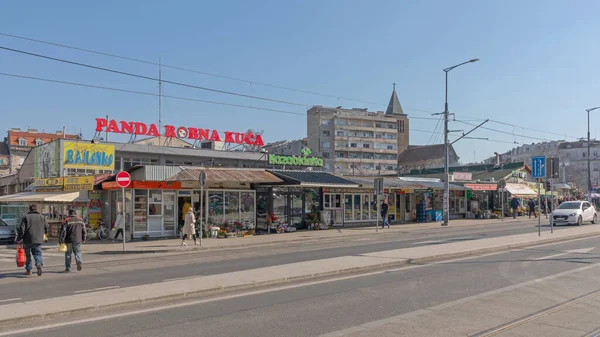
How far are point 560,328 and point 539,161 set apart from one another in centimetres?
1730

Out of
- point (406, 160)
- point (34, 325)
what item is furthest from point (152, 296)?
point (406, 160)

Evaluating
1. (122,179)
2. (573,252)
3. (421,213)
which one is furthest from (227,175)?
(421,213)

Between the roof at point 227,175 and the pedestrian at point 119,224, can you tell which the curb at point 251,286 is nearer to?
the roof at point 227,175

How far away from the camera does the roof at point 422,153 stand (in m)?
133

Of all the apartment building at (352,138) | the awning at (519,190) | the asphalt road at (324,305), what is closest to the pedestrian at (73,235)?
the asphalt road at (324,305)

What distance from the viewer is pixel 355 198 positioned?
35094mm

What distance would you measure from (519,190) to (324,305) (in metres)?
44.2

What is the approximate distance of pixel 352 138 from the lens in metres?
125

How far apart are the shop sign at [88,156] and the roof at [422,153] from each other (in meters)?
103

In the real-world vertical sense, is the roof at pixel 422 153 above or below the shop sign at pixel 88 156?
above

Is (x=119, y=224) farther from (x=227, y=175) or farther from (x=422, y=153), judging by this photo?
(x=422, y=153)

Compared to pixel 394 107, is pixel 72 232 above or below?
below

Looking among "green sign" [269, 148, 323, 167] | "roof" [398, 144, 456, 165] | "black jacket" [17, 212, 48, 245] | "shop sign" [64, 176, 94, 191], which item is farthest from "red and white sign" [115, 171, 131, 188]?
"roof" [398, 144, 456, 165]

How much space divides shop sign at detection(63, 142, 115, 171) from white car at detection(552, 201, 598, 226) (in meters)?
31.2
